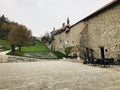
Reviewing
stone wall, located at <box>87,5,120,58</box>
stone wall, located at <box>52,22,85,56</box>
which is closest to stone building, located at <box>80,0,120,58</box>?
stone wall, located at <box>87,5,120,58</box>

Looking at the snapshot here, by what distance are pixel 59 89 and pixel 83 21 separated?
24.8 meters

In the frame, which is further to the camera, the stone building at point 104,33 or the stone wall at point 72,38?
the stone wall at point 72,38

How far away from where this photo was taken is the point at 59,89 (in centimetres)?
612

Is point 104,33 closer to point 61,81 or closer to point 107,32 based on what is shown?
point 107,32

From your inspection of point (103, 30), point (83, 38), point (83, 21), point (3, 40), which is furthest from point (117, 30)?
point (3, 40)

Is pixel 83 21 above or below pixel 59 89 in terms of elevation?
above

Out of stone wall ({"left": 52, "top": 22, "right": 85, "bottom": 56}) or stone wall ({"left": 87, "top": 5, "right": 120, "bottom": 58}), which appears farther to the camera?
stone wall ({"left": 52, "top": 22, "right": 85, "bottom": 56})

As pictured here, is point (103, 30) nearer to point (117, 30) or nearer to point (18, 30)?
point (117, 30)

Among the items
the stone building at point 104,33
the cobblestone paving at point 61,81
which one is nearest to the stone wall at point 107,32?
the stone building at point 104,33

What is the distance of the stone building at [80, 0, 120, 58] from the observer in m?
19.1

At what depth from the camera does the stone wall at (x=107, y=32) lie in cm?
1908

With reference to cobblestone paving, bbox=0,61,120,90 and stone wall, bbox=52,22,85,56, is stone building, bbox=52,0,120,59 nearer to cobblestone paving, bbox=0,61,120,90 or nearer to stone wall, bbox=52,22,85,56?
stone wall, bbox=52,22,85,56

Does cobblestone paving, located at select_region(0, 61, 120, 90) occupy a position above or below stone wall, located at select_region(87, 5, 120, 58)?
below

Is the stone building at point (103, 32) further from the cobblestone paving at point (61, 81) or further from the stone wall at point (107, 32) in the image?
the cobblestone paving at point (61, 81)
